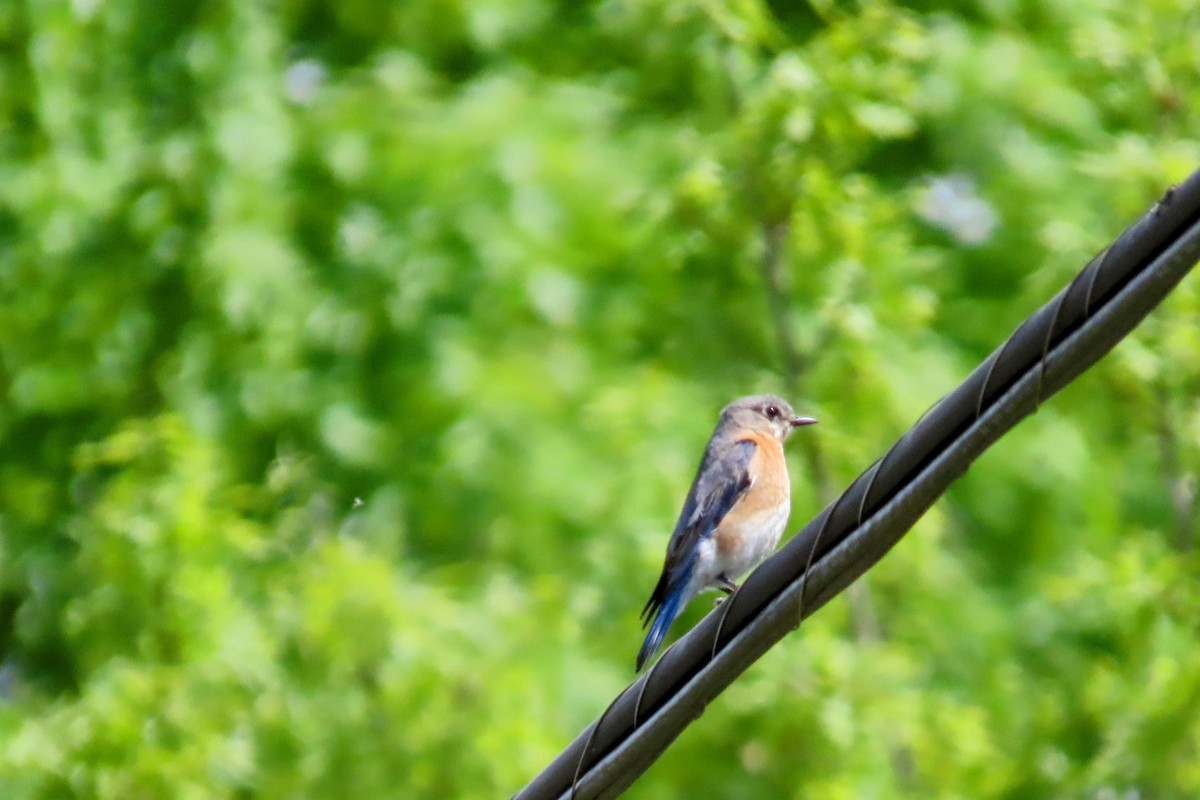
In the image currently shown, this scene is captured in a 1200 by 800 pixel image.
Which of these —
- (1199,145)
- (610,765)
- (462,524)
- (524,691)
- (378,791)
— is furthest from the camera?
(462,524)

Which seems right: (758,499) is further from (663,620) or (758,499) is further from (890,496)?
(890,496)

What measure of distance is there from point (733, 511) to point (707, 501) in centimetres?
13

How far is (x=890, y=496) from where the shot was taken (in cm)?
391

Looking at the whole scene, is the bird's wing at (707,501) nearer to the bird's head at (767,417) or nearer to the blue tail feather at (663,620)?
the blue tail feather at (663,620)

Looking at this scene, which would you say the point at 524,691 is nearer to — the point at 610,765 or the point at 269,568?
the point at 269,568

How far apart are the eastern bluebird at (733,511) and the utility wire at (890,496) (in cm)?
223

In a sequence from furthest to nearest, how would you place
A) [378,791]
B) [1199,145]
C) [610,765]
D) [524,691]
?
[1199,145] → [524,691] → [378,791] → [610,765]

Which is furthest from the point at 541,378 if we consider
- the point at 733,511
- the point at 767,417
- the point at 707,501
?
the point at 733,511

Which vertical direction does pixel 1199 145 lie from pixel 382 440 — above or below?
below

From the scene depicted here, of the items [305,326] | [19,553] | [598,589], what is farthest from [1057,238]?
[19,553]

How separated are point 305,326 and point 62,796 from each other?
3.05m

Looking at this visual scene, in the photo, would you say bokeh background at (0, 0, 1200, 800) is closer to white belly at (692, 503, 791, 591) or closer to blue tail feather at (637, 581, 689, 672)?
white belly at (692, 503, 791, 591)

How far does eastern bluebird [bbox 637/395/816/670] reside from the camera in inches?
265

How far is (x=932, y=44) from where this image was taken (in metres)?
9.16
